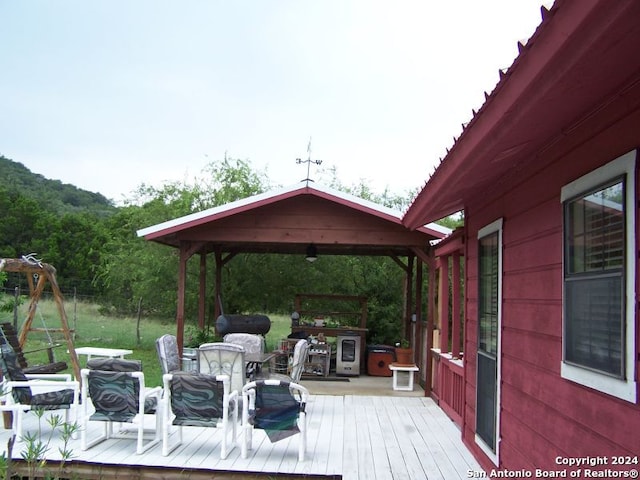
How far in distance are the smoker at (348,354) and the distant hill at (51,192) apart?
25.7 m

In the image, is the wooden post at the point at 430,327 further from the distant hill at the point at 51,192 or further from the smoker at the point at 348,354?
the distant hill at the point at 51,192

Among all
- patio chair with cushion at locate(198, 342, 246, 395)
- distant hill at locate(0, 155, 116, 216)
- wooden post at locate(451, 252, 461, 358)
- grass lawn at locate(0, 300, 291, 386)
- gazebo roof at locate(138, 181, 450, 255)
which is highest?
distant hill at locate(0, 155, 116, 216)

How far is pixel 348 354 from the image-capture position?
1152cm

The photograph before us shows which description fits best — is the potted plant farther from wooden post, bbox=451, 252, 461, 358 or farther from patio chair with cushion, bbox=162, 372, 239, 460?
patio chair with cushion, bbox=162, 372, 239, 460

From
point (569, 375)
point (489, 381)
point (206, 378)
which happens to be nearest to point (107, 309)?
point (206, 378)

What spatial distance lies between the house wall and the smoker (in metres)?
6.30

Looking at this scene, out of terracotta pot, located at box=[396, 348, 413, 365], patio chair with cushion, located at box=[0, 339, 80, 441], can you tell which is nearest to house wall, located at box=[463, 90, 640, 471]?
patio chair with cushion, located at box=[0, 339, 80, 441]

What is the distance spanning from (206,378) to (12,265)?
355cm

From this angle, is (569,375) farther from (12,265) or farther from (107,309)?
(107,309)

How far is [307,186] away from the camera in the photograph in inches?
354

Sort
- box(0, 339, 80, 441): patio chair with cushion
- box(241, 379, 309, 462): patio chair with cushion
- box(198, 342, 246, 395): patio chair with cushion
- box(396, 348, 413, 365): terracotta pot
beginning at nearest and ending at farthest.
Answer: box(241, 379, 309, 462): patio chair with cushion
box(0, 339, 80, 441): patio chair with cushion
box(198, 342, 246, 395): patio chair with cushion
box(396, 348, 413, 365): terracotta pot

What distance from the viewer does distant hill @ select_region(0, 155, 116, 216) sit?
33.8 meters

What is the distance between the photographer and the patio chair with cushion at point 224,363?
6.70m

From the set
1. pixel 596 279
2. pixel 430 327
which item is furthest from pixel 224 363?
pixel 596 279
